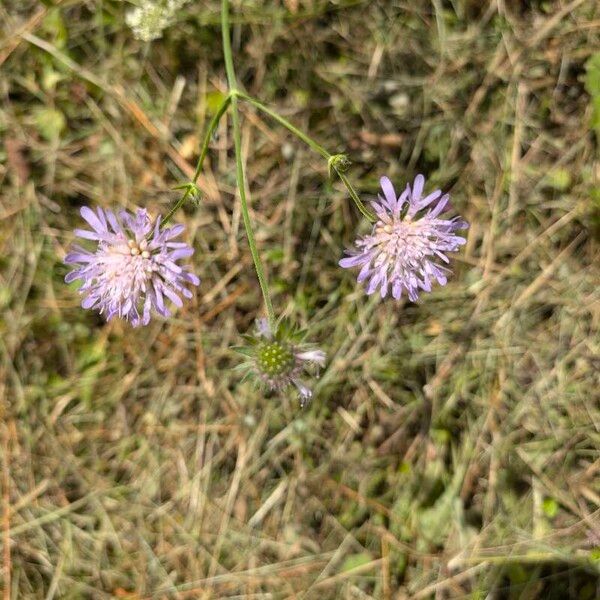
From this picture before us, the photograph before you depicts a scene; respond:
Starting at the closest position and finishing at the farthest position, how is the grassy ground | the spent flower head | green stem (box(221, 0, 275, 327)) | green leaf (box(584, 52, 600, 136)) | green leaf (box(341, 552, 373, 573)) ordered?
green stem (box(221, 0, 275, 327)) → the spent flower head → green leaf (box(584, 52, 600, 136)) → the grassy ground → green leaf (box(341, 552, 373, 573))

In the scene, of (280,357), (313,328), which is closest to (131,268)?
(280,357)

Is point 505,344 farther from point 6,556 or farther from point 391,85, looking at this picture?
point 6,556

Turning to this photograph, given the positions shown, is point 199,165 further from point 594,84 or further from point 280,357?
point 594,84

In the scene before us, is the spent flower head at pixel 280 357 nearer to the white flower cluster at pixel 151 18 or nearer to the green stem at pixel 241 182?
the green stem at pixel 241 182

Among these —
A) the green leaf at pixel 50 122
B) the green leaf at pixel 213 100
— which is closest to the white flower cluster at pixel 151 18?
the green leaf at pixel 213 100

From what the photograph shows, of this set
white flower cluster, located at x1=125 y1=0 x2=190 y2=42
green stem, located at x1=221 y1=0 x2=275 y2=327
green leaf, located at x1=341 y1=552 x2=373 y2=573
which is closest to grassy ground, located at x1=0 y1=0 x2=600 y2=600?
green leaf, located at x1=341 y1=552 x2=373 y2=573

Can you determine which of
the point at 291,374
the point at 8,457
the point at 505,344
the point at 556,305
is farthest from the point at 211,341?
the point at 556,305

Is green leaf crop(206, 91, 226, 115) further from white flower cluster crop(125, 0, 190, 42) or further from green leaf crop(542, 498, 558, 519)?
green leaf crop(542, 498, 558, 519)
